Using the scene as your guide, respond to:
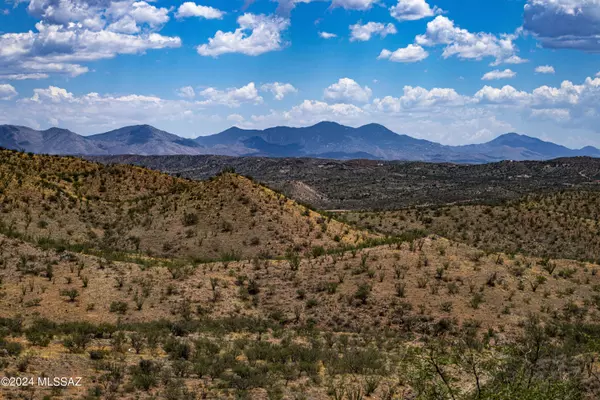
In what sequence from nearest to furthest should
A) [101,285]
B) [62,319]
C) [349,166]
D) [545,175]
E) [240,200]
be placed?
1. [62,319]
2. [101,285]
3. [240,200]
4. [545,175]
5. [349,166]

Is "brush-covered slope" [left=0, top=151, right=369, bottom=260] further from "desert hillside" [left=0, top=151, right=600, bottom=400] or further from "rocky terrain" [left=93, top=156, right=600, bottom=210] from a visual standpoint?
"rocky terrain" [left=93, top=156, right=600, bottom=210]

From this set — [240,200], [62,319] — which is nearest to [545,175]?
[240,200]

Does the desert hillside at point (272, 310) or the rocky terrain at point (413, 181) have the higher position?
the rocky terrain at point (413, 181)

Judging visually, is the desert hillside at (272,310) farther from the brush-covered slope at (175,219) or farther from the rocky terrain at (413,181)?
the rocky terrain at (413,181)

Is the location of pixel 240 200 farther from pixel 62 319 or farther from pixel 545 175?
pixel 545 175

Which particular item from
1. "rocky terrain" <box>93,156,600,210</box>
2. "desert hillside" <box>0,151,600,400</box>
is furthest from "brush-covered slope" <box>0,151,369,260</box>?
"rocky terrain" <box>93,156,600,210</box>

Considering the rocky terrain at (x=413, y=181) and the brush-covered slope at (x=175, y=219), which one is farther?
the rocky terrain at (x=413, y=181)

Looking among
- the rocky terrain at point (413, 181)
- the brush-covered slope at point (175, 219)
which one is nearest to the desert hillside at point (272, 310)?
the brush-covered slope at point (175, 219)

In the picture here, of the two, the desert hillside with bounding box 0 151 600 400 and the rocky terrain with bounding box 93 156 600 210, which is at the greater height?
the rocky terrain with bounding box 93 156 600 210
